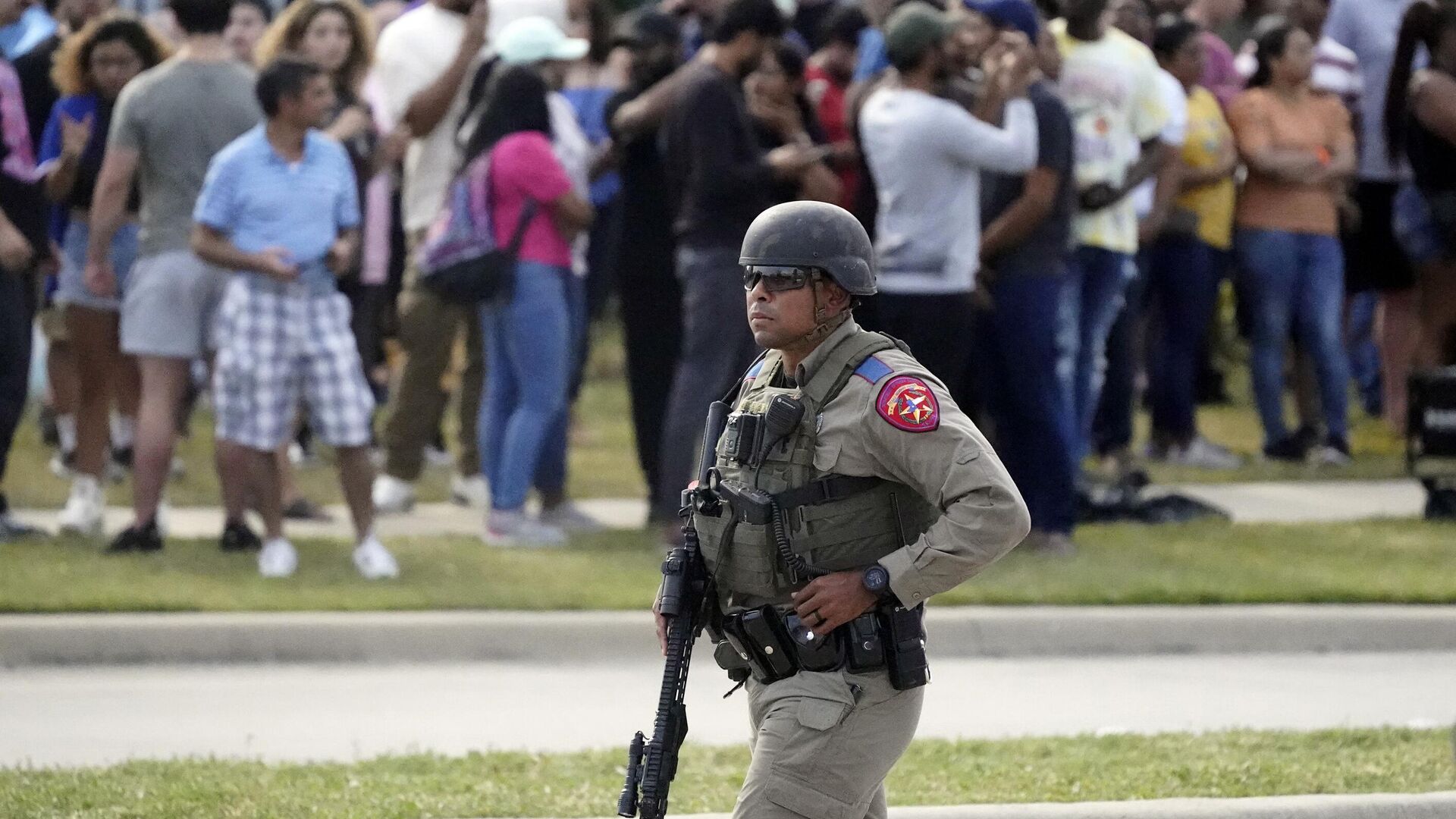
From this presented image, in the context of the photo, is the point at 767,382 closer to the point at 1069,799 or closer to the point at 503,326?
the point at 1069,799

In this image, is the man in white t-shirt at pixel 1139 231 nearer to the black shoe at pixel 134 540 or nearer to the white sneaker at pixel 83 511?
the black shoe at pixel 134 540

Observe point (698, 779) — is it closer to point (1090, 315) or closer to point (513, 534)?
point (513, 534)

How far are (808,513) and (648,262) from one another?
5714mm

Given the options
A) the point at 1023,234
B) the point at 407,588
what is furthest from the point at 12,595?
the point at 1023,234

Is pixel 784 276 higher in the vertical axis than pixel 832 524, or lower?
higher

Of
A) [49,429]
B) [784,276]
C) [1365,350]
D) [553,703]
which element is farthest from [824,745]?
[1365,350]

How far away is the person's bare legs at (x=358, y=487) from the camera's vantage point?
8.33m

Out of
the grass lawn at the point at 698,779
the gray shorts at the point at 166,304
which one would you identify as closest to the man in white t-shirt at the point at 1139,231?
the gray shorts at the point at 166,304

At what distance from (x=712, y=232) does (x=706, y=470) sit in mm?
4636

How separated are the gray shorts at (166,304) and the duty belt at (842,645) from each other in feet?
16.6

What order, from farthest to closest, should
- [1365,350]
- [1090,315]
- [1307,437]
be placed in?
[1365,350] → [1307,437] → [1090,315]

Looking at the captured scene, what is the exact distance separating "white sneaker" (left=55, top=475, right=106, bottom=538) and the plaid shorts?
1165mm

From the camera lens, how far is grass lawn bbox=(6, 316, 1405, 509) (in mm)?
10617

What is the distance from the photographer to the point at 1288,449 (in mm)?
11711
